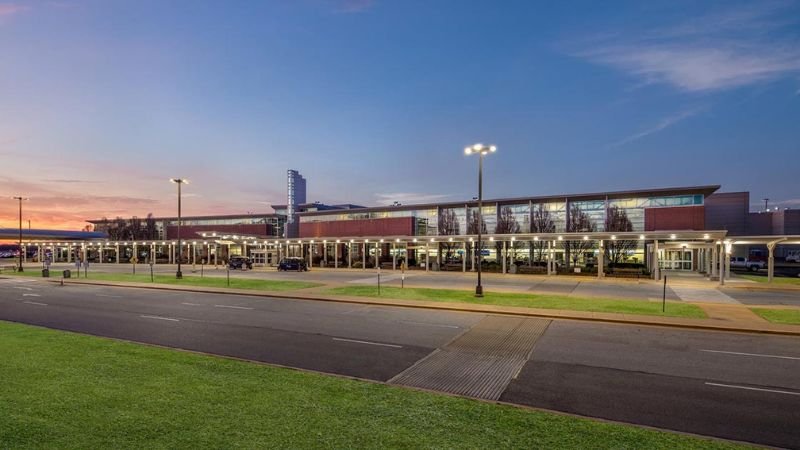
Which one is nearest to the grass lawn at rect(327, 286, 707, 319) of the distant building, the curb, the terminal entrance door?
the curb

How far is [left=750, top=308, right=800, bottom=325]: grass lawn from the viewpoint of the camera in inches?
671

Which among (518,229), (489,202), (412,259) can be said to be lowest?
(412,259)

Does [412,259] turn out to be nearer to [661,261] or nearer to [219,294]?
[661,261]

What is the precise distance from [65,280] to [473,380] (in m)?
42.0

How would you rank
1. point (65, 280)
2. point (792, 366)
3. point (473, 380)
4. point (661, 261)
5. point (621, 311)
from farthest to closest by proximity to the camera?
point (661, 261)
point (65, 280)
point (621, 311)
point (792, 366)
point (473, 380)

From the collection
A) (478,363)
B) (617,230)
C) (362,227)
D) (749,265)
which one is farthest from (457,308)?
(749,265)

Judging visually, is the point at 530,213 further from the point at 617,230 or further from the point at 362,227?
the point at 362,227

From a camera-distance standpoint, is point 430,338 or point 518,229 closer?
point 430,338

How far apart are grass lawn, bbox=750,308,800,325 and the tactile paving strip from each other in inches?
412

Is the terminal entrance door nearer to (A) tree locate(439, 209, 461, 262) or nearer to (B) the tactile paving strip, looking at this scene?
(A) tree locate(439, 209, 461, 262)

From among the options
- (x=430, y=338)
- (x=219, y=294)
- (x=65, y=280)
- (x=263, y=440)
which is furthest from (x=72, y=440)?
(x=65, y=280)

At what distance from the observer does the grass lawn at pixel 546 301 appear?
776 inches

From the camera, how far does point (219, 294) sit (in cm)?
2666

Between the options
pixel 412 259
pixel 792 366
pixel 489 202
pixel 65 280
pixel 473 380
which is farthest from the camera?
pixel 489 202
